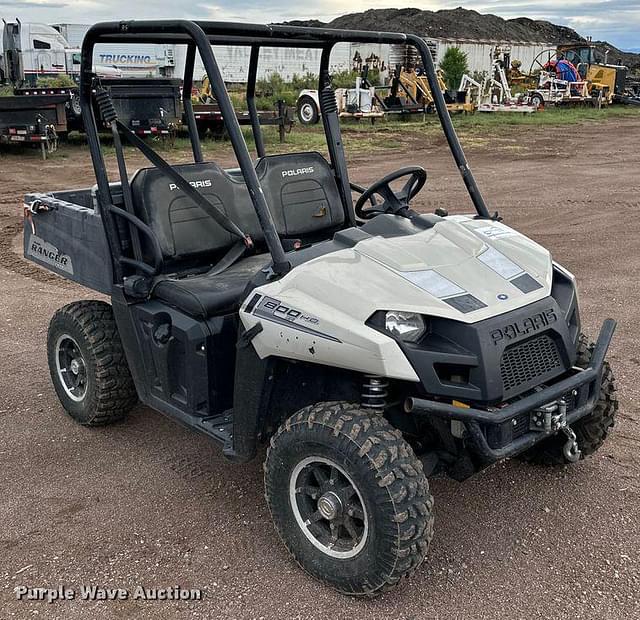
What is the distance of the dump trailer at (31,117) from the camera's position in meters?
14.5

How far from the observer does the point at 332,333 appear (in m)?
2.82

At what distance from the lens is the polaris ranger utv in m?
2.80

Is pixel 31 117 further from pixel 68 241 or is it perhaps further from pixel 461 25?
pixel 461 25

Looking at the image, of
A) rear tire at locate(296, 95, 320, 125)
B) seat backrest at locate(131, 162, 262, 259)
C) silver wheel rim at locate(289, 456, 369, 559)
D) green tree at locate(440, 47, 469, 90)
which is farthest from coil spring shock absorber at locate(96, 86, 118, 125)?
green tree at locate(440, 47, 469, 90)

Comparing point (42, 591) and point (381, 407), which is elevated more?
point (381, 407)

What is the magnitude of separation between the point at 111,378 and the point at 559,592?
2393 mm

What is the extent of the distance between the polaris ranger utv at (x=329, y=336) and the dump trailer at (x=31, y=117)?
1146 cm

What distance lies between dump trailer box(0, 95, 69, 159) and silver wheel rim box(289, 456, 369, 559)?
1323 centimetres

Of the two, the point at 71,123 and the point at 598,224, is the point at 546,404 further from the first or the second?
the point at 71,123

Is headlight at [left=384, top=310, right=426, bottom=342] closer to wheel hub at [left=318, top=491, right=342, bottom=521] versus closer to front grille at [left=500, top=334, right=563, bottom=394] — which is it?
front grille at [left=500, top=334, right=563, bottom=394]

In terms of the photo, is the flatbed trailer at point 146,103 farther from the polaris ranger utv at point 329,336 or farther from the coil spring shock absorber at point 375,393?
the coil spring shock absorber at point 375,393

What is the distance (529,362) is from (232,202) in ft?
5.74

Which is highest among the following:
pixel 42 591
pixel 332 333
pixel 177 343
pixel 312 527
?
pixel 332 333

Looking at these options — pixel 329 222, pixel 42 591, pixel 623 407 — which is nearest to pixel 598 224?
pixel 623 407
